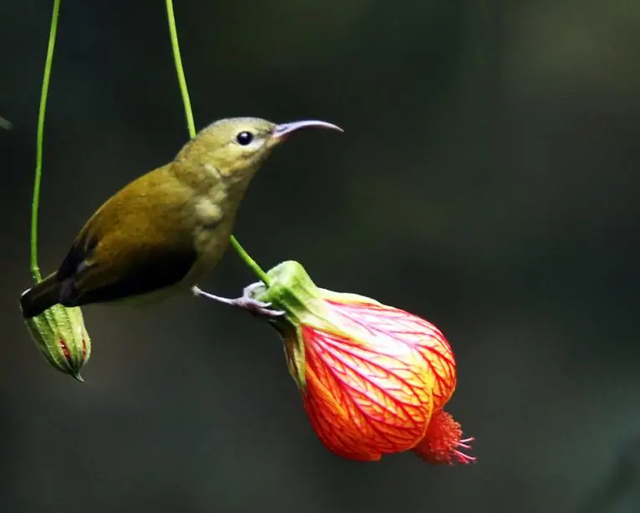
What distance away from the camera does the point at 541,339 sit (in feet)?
2.61

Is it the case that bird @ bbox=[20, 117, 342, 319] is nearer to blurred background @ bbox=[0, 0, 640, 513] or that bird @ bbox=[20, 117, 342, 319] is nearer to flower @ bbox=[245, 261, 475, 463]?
flower @ bbox=[245, 261, 475, 463]

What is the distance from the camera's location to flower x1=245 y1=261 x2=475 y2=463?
0.32 metres

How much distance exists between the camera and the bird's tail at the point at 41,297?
0.31 m

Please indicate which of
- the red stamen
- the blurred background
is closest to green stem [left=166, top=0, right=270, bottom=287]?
the red stamen

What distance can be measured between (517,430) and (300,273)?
0.54 meters

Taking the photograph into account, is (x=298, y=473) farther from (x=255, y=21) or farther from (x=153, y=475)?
(x=255, y=21)

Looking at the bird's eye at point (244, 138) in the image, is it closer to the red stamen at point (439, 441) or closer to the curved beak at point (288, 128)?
the curved beak at point (288, 128)

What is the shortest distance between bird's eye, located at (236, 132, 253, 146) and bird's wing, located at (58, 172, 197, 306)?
35 mm

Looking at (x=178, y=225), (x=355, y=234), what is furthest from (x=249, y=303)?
(x=355, y=234)

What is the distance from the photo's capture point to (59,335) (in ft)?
1.15

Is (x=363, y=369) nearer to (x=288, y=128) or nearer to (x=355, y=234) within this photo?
(x=288, y=128)

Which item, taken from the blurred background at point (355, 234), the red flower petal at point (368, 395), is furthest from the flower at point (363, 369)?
the blurred background at point (355, 234)

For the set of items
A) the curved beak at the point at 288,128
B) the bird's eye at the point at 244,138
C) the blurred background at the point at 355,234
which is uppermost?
the curved beak at the point at 288,128

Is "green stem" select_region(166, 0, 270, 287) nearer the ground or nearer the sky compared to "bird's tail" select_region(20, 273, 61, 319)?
nearer the sky
